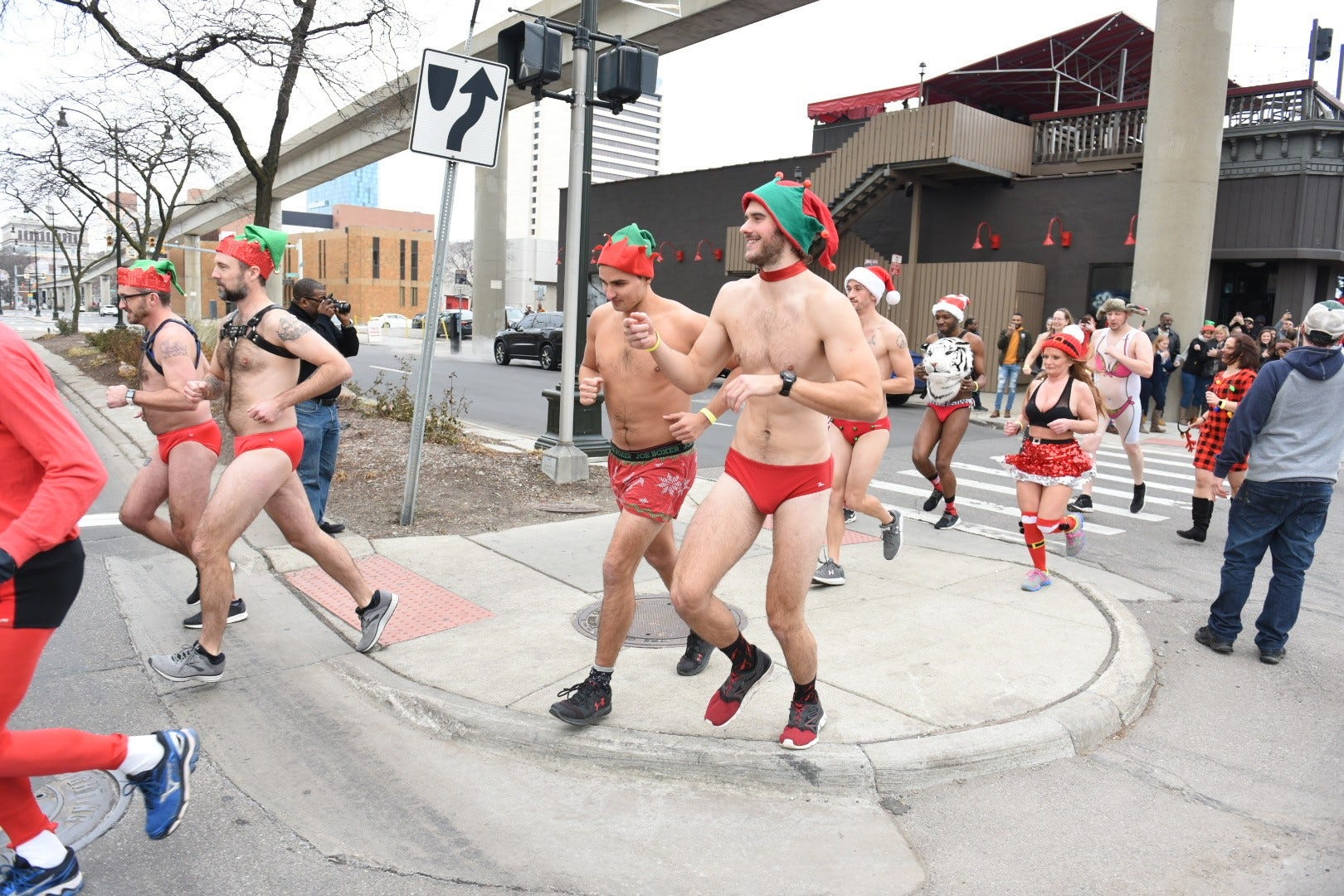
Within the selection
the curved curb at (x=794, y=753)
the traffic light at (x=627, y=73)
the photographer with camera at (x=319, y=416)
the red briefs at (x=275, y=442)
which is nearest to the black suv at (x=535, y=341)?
the traffic light at (x=627, y=73)

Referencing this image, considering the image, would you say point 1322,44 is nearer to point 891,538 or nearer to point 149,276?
point 891,538

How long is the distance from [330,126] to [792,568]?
32440 millimetres

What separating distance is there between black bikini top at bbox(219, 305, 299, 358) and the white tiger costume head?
15.8 feet

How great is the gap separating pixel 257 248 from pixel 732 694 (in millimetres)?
3135

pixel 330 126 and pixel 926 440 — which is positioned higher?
pixel 330 126

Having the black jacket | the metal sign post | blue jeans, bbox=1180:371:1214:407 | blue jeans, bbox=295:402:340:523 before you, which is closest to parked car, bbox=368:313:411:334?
blue jeans, bbox=1180:371:1214:407

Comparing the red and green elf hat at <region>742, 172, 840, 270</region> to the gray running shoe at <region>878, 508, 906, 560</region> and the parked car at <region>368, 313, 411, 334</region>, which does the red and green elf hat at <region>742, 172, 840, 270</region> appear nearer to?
the gray running shoe at <region>878, 508, 906, 560</region>

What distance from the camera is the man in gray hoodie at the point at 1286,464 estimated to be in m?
4.92

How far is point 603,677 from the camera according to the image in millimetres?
3920

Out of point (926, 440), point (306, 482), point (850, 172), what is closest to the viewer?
point (306, 482)

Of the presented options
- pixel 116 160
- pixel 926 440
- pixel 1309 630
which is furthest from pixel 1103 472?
pixel 116 160

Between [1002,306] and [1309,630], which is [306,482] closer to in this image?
[1309,630]

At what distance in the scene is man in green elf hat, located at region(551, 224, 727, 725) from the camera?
12.7 feet

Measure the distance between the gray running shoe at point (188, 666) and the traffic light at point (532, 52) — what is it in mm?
5258
